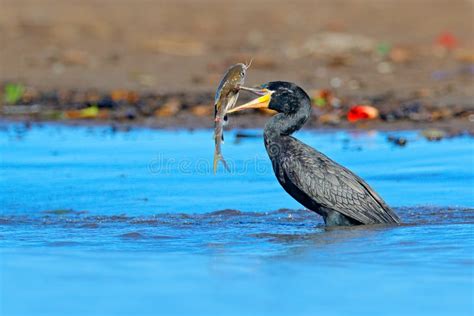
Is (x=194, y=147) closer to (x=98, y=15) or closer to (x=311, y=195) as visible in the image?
(x=311, y=195)

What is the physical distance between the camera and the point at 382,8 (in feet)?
75.8

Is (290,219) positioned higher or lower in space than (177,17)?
lower

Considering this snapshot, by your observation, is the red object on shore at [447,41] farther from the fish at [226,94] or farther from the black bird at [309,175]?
the fish at [226,94]

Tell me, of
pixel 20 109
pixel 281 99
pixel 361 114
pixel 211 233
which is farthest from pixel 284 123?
pixel 20 109

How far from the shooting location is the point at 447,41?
19.9 meters

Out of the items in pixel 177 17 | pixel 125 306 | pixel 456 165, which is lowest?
pixel 125 306

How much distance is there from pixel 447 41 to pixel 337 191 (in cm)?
1196

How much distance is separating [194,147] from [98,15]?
1004cm

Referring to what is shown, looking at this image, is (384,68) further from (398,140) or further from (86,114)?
(398,140)

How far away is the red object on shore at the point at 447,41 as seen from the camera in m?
19.8

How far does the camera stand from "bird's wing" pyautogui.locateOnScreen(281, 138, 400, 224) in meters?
8.48

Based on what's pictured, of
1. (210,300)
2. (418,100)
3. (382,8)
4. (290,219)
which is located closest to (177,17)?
(382,8)

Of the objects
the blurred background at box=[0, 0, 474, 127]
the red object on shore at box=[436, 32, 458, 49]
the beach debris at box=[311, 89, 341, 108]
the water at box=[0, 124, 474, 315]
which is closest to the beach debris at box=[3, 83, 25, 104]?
the blurred background at box=[0, 0, 474, 127]

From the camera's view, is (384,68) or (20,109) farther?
(384,68)
